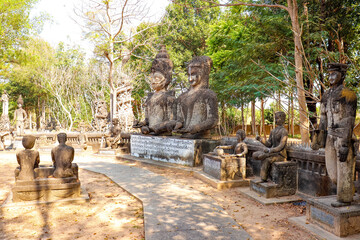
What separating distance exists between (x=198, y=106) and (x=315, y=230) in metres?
5.52

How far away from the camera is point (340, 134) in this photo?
3.82 meters

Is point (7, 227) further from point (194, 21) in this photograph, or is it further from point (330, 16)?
point (194, 21)

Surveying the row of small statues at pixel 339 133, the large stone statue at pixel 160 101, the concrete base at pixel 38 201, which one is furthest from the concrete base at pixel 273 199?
the large stone statue at pixel 160 101

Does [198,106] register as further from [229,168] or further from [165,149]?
[229,168]

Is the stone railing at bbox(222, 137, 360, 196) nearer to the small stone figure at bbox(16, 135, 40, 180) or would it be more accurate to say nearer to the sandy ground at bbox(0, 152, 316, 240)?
the sandy ground at bbox(0, 152, 316, 240)

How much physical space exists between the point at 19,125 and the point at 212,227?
20438mm

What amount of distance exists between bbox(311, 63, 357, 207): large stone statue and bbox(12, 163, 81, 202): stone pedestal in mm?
4859

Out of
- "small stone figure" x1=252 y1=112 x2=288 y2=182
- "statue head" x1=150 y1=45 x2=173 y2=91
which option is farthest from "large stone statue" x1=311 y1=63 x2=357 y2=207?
"statue head" x1=150 y1=45 x2=173 y2=91

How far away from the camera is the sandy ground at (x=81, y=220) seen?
159 inches

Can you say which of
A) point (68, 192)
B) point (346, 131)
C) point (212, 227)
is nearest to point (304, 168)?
point (346, 131)

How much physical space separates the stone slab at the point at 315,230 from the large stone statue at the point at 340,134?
1.38 ft

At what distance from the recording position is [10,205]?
511 cm

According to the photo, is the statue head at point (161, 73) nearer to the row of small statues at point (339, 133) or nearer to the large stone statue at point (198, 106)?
the large stone statue at point (198, 106)

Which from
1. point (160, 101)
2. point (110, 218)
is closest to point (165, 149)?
point (160, 101)
